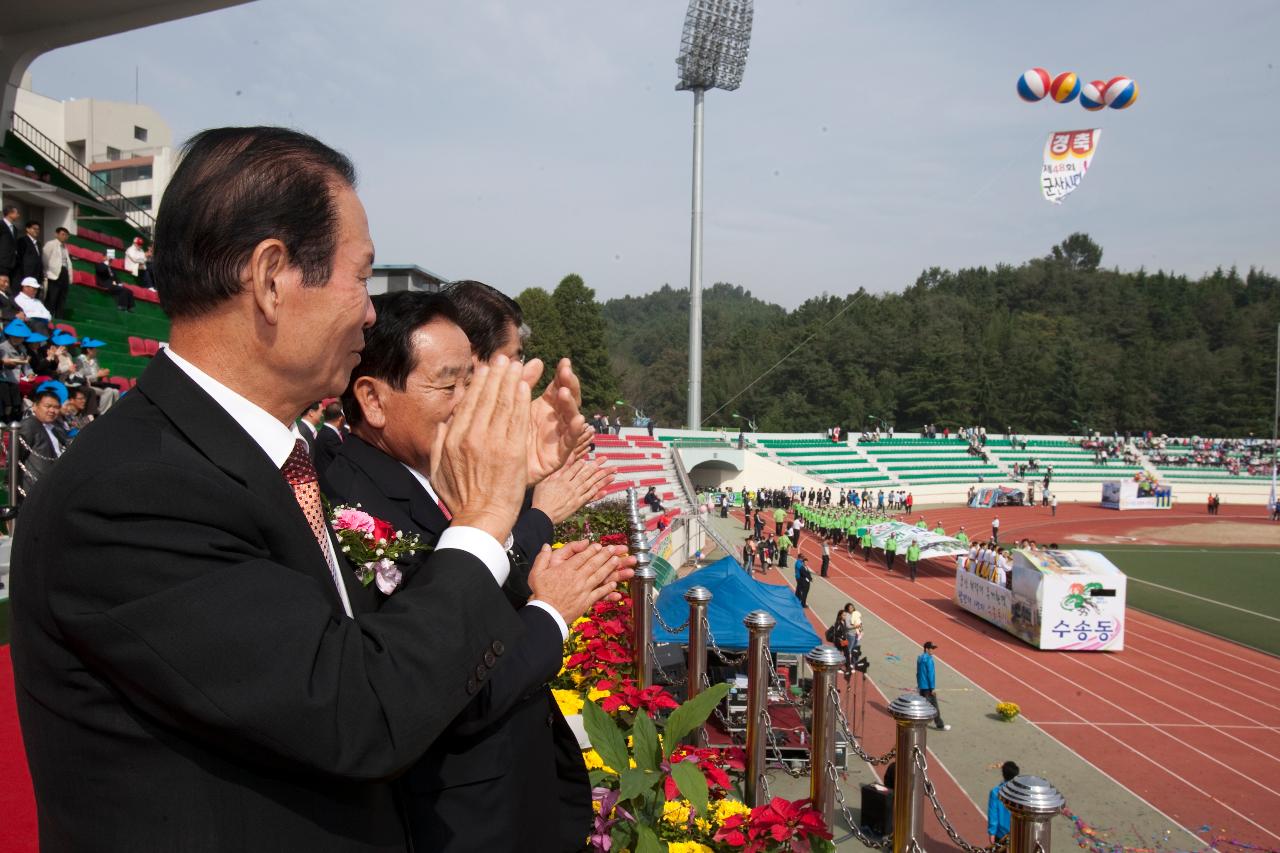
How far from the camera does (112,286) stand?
46.6ft

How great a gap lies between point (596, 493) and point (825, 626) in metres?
13.8

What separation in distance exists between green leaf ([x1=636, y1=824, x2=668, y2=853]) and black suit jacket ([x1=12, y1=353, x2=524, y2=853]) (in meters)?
1.15

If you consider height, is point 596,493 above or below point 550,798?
above

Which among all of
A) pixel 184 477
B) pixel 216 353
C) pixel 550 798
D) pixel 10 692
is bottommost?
pixel 10 692

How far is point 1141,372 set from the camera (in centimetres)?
6297

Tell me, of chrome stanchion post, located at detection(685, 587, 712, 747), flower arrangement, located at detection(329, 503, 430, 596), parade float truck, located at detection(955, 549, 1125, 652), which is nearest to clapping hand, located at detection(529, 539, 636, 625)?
flower arrangement, located at detection(329, 503, 430, 596)

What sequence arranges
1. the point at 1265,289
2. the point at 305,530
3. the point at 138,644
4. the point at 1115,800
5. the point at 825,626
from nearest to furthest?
1. the point at 138,644
2. the point at 305,530
3. the point at 1115,800
4. the point at 825,626
5. the point at 1265,289

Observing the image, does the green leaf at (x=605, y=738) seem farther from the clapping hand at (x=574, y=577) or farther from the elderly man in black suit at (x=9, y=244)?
the elderly man in black suit at (x=9, y=244)

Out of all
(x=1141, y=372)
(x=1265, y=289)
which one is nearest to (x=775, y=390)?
(x=1141, y=372)

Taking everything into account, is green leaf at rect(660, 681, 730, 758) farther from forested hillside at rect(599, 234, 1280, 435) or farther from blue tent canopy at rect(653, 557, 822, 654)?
forested hillside at rect(599, 234, 1280, 435)

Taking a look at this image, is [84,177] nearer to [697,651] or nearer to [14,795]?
[14,795]

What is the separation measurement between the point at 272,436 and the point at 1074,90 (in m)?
20.4

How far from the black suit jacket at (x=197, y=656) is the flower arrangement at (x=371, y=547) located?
16.7 inches

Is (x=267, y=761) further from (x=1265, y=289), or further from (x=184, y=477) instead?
(x=1265, y=289)
